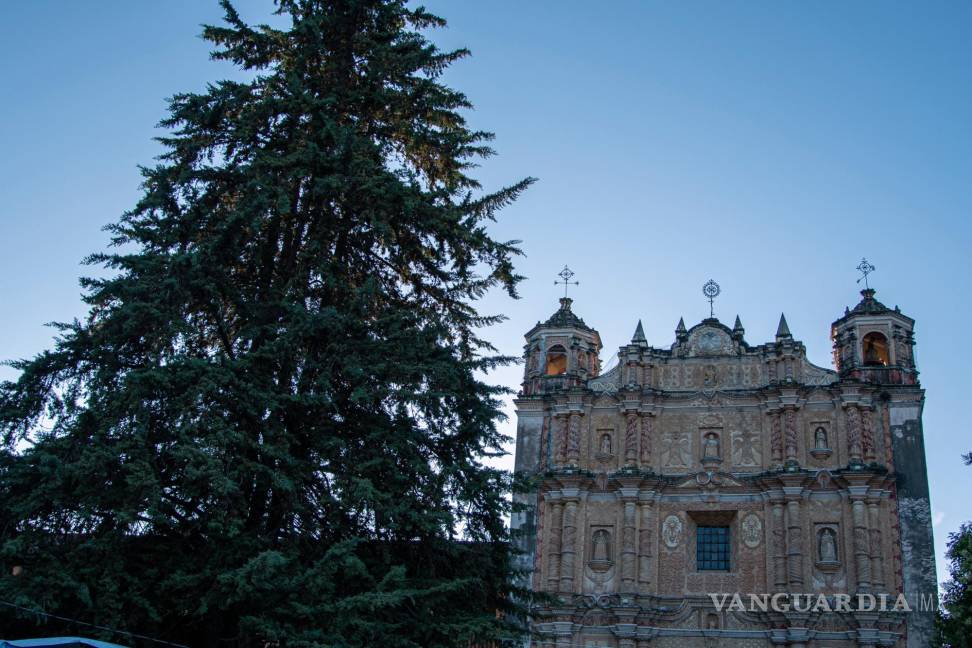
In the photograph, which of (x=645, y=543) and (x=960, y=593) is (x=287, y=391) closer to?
(x=960, y=593)

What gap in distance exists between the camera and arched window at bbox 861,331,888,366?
27578mm

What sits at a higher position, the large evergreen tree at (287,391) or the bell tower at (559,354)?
the bell tower at (559,354)

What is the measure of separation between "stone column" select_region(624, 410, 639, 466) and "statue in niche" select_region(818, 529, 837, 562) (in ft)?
16.7

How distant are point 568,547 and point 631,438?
3500mm

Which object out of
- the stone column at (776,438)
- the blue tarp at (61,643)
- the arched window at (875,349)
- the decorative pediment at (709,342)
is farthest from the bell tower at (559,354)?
the blue tarp at (61,643)

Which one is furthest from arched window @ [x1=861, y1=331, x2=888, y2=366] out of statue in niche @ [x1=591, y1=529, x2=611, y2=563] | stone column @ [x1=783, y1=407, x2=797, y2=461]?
statue in niche @ [x1=591, y1=529, x2=611, y2=563]

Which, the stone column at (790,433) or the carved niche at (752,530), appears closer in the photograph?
the carved niche at (752,530)

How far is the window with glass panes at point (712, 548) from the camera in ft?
85.0

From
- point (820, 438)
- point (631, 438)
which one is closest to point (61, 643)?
point (631, 438)

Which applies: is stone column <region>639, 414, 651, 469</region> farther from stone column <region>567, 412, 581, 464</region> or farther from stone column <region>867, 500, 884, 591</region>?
stone column <region>867, 500, 884, 591</region>

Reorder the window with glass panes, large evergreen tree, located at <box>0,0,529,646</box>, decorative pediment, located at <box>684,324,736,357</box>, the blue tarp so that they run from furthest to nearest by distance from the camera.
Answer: decorative pediment, located at <box>684,324,736,357</box> < the window with glass panes < large evergreen tree, located at <box>0,0,529,646</box> < the blue tarp

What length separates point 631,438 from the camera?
27.3m

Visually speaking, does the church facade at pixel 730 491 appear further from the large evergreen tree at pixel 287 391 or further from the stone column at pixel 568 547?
the large evergreen tree at pixel 287 391

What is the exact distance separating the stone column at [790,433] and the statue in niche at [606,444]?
468 centimetres
